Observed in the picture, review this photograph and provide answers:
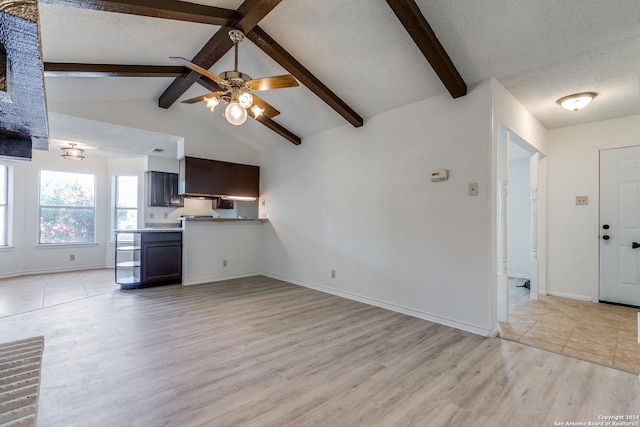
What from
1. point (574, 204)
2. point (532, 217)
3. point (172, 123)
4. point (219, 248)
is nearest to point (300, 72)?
point (172, 123)

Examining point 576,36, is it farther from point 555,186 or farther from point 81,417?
point 81,417

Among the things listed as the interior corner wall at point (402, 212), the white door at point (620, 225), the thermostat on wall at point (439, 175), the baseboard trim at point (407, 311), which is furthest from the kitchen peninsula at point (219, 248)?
the white door at point (620, 225)

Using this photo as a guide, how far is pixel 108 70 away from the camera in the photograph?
3.30m

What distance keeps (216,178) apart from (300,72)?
9.38ft

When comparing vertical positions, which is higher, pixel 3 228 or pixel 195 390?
pixel 3 228

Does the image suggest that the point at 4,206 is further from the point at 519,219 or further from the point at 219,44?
the point at 519,219

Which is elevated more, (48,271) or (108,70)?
(108,70)

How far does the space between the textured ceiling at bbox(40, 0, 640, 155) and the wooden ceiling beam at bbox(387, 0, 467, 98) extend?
0.09 meters

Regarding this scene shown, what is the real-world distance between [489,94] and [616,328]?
283 cm

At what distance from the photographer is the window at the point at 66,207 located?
6.15 metres

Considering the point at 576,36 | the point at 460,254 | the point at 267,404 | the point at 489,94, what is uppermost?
Answer: the point at 576,36

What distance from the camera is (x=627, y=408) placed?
183 cm

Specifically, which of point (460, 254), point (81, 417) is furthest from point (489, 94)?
point (81, 417)

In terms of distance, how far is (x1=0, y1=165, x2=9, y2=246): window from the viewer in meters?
5.62
